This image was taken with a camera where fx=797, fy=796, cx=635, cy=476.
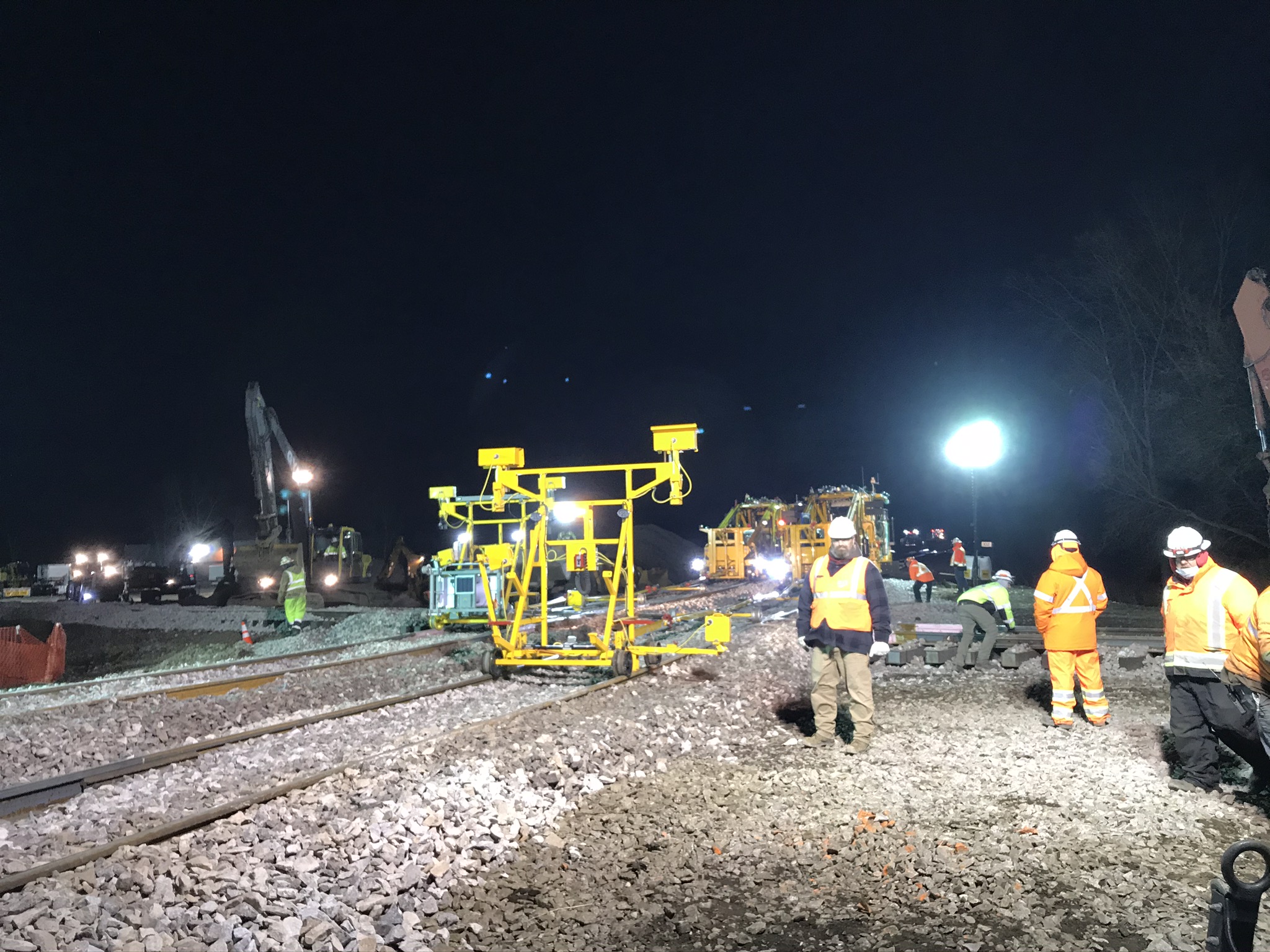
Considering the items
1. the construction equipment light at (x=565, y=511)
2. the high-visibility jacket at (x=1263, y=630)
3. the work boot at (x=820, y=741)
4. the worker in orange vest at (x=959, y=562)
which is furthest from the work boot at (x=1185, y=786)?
the worker in orange vest at (x=959, y=562)

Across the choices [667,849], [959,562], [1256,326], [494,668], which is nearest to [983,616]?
[1256,326]

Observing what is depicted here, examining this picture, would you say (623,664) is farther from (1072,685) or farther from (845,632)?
(1072,685)

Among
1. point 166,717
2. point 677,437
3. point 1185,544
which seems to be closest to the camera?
point 1185,544

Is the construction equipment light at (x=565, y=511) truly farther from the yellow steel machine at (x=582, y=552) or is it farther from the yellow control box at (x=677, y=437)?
the yellow control box at (x=677, y=437)

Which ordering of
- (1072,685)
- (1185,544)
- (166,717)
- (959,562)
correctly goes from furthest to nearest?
(959,562) → (166,717) → (1072,685) → (1185,544)

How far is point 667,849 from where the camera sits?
457cm

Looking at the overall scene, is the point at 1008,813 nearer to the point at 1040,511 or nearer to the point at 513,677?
the point at 513,677

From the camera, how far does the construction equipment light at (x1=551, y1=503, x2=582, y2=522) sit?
9727mm

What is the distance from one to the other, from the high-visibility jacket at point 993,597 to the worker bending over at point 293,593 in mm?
13363

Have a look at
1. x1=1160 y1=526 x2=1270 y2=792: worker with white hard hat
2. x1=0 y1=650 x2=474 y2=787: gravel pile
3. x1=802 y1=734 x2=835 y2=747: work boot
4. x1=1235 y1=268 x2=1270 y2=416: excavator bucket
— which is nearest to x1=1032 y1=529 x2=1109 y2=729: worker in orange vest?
x1=1160 y1=526 x2=1270 y2=792: worker with white hard hat

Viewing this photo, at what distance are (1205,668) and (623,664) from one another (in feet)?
19.7

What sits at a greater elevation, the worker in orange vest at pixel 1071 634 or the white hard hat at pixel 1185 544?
the white hard hat at pixel 1185 544

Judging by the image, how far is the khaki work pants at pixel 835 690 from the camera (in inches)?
262

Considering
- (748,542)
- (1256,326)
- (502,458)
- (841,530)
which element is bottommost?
(748,542)
